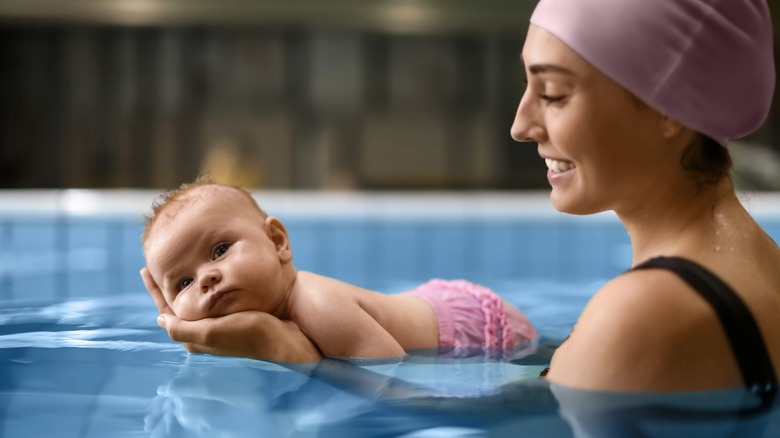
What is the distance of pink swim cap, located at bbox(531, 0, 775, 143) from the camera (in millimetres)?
1663

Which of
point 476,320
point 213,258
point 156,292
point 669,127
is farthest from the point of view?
point 476,320

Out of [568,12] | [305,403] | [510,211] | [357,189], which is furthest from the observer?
[357,189]

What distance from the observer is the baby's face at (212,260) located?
2289 millimetres

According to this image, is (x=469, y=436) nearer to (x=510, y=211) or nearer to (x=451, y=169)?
(x=510, y=211)

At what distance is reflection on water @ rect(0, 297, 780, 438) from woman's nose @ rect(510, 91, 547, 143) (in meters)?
0.49

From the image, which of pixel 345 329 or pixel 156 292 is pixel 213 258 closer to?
pixel 156 292

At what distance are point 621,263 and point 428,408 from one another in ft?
12.4

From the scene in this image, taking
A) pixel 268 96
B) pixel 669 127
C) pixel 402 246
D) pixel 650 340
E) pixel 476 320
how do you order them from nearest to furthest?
pixel 650 340 < pixel 669 127 < pixel 476 320 < pixel 402 246 < pixel 268 96

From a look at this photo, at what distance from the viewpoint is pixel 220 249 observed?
237cm

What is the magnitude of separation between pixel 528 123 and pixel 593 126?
0.17 metres

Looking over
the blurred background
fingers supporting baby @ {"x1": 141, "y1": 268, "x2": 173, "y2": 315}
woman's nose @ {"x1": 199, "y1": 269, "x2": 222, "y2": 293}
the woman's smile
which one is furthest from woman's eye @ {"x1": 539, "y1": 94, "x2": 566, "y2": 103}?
the blurred background

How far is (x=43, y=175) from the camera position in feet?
35.5

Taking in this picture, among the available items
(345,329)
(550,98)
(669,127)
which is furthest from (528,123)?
(345,329)

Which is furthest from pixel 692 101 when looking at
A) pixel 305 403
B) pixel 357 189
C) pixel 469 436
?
pixel 357 189
